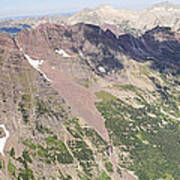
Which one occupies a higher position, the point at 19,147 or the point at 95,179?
the point at 19,147

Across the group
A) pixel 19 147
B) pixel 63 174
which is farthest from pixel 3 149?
pixel 63 174

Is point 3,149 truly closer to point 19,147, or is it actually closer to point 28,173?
point 19,147

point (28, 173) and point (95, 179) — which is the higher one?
point (28, 173)

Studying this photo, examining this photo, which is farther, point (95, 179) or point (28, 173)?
point (95, 179)

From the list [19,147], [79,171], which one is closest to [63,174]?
[79,171]

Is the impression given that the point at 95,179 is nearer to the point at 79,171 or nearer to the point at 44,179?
the point at 79,171

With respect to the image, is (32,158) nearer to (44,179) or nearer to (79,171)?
(44,179)

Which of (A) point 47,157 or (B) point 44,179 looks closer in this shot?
(B) point 44,179
